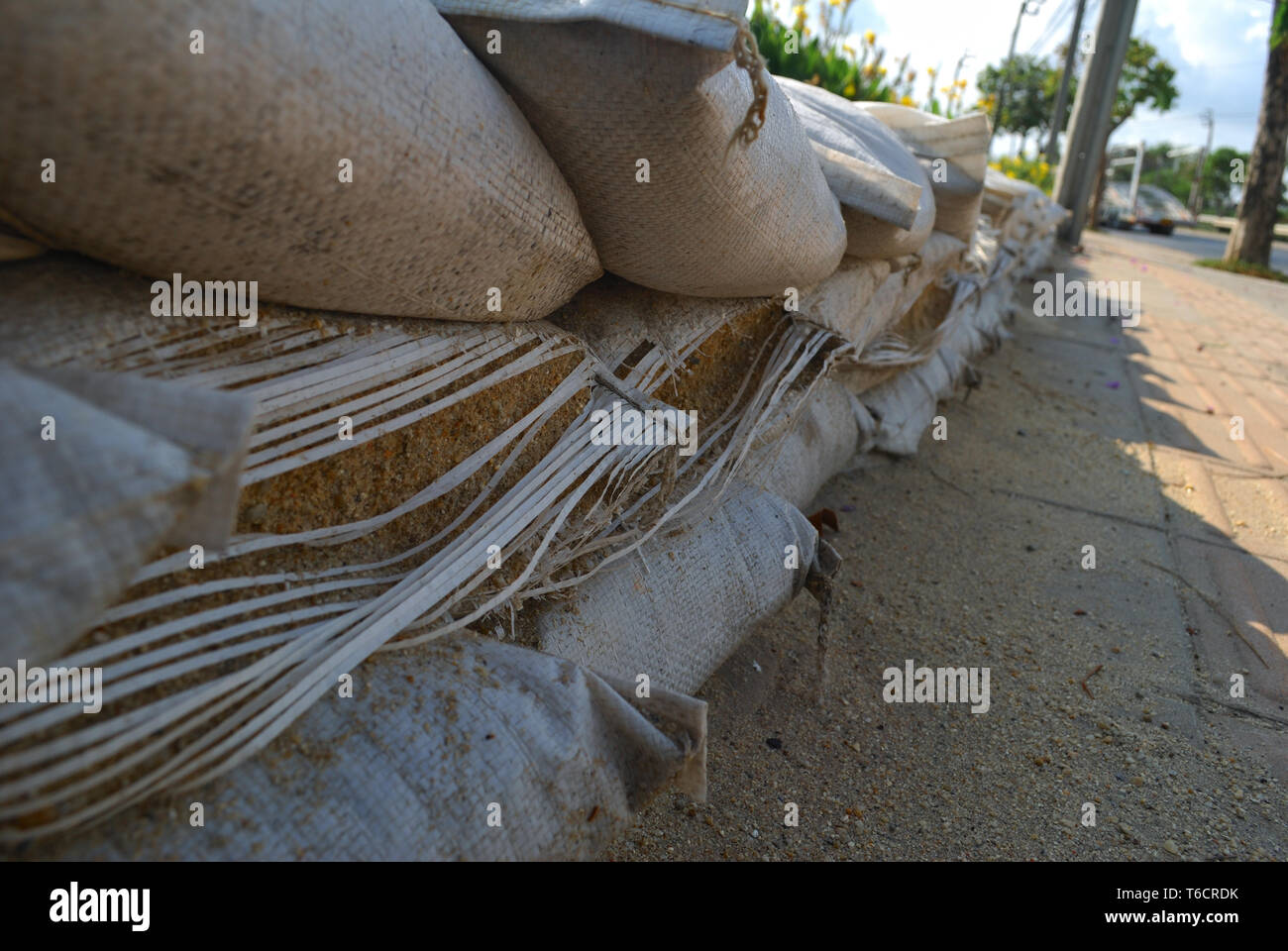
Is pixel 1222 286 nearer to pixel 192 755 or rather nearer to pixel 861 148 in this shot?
pixel 861 148

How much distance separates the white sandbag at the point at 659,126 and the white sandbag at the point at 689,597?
17.1 inches

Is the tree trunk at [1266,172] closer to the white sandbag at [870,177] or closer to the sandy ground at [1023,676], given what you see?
the sandy ground at [1023,676]

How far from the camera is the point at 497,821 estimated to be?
0.89 metres

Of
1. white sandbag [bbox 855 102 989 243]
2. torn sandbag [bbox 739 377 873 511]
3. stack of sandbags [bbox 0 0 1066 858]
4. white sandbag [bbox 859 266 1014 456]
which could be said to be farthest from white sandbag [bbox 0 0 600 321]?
white sandbag [bbox 855 102 989 243]

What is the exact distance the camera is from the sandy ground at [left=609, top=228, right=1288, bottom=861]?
132 centimetres

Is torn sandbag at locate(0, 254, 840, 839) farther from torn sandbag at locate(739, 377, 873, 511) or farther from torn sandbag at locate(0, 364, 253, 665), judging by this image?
torn sandbag at locate(739, 377, 873, 511)

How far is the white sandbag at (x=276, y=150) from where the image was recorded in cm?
66

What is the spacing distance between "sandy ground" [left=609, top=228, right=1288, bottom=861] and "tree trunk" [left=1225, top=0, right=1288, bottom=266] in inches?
363

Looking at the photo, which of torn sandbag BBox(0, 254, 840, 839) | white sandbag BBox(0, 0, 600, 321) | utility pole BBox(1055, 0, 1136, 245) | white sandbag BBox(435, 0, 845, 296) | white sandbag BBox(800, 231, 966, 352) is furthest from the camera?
utility pole BBox(1055, 0, 1136, 245)

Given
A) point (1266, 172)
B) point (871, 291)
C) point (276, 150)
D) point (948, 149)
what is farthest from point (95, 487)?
point (1266, 172)

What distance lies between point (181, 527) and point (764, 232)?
105cm

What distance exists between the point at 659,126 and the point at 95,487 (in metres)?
0.74

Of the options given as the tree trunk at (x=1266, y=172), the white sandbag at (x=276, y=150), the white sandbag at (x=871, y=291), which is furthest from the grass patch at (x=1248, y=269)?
the white sandbag at (x=276, y=150)
